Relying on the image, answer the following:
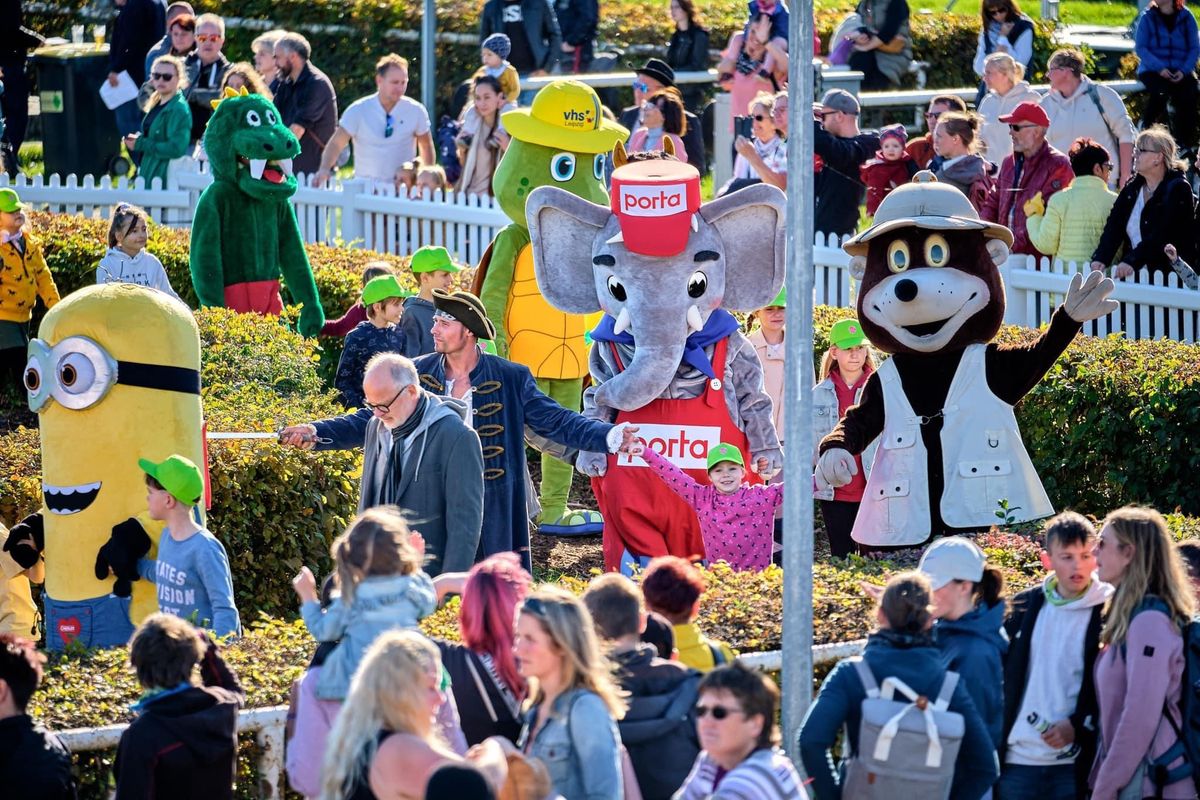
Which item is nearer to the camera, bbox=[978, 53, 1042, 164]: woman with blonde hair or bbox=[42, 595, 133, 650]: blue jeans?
bbox=[42, 595, 133, 650]: blue jeans

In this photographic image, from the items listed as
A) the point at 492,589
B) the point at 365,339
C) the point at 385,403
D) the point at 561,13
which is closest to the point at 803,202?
the point at 492,589

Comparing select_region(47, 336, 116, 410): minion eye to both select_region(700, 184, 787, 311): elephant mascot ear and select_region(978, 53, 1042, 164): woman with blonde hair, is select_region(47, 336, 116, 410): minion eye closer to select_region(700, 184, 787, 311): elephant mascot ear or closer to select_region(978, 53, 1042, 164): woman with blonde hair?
select_region(700, 184, 787, 311): elephant mascot ear

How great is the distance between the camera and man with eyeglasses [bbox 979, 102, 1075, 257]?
13648 mm

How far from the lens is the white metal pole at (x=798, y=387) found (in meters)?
5.93

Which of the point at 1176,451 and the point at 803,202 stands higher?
the point at 803,202

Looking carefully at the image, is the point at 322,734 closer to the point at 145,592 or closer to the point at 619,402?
the point at 145,592

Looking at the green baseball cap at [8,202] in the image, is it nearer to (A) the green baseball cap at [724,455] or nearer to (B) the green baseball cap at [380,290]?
(B) the green baseball cap at [380,290]

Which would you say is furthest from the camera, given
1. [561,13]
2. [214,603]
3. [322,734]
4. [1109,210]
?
[561,13]

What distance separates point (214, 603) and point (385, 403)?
1.03 meters

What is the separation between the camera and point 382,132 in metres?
17.7

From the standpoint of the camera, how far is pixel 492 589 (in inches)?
233

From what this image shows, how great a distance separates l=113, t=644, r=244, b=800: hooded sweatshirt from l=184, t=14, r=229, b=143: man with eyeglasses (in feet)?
39.4

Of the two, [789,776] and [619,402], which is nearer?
[789,776]

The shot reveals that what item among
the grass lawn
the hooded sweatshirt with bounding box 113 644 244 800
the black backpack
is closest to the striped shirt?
the hooded sweatshirt with bounding box 113 644 244 800
